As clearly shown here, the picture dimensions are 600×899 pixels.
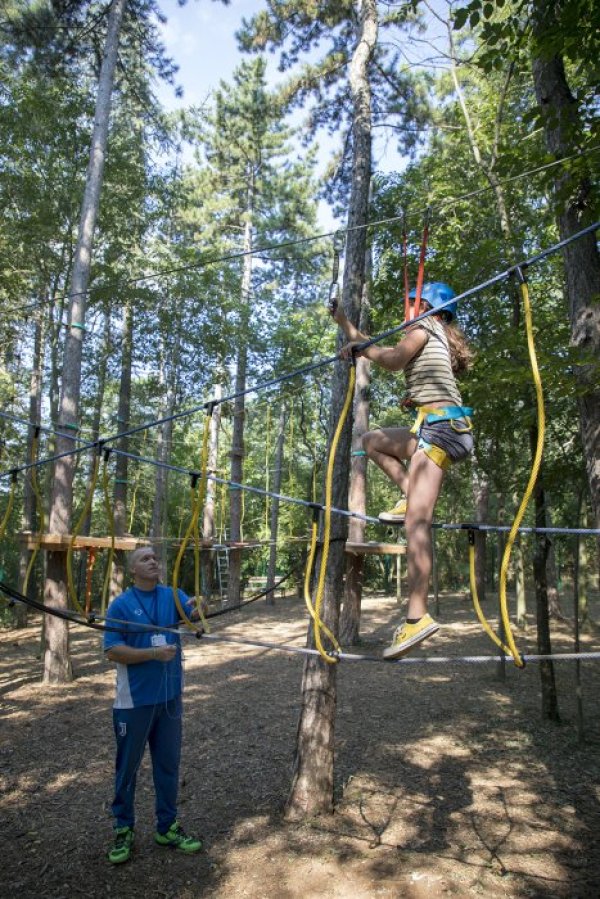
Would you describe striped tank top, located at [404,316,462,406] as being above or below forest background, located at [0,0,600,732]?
below

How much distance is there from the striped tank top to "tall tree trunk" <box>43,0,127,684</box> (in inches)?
206

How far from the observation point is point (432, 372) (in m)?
2.43

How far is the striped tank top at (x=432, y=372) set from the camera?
2.43 metres

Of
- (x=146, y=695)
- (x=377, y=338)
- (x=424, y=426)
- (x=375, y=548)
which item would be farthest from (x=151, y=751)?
(x=375, y=548)

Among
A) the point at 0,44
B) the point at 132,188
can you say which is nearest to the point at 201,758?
the point at 132,188

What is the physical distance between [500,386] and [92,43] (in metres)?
7.92

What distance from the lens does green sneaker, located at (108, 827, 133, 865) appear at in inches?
127

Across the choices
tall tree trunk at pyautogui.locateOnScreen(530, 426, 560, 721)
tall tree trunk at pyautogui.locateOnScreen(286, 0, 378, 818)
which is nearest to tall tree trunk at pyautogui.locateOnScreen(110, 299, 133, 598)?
tall tree trunk at pyautogui.locateOnScreen(286, 0, 378, 818)

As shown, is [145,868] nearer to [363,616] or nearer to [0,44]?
[363,616]

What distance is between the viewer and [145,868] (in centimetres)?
332

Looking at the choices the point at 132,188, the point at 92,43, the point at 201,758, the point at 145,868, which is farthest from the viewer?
the point at 132,188

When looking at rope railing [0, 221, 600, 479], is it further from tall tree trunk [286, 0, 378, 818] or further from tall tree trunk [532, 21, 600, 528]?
tall tree trunk [286, 0, 378, 818]

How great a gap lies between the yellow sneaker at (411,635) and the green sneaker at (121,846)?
1.98m

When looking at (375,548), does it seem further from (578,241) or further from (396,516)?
(396,516)
